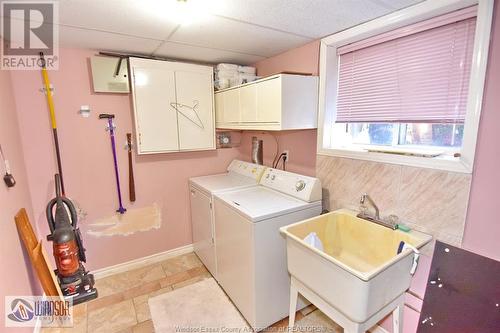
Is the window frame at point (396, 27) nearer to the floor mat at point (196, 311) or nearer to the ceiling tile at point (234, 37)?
the ceiling tile at point (234, 37)

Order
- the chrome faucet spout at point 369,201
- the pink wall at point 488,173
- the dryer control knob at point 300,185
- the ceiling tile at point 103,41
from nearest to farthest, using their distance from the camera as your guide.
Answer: the pink wall at point 488,173
the chrome faucet spout at point 369,201
the ceiling tile at point 103,41
the dryer control knob at point 300,185

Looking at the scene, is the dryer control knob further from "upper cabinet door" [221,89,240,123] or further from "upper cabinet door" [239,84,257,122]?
"upper cabinet door" [221,89,240,123]

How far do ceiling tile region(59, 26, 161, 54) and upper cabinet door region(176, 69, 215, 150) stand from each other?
0.40 m

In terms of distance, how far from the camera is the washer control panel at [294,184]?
6.24 ft

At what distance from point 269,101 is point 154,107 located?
114 centimetres

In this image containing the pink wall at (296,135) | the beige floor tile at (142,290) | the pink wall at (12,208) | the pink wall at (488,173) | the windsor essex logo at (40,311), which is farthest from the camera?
the beige floor tile at (142,290)

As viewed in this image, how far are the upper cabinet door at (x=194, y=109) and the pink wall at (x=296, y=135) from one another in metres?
0.60

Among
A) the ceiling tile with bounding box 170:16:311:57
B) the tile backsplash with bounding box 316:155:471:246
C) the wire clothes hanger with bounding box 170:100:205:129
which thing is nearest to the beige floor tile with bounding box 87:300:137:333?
the wire clothes hanger with bounding box 170:100:205:129

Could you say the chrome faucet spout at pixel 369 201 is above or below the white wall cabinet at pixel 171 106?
below

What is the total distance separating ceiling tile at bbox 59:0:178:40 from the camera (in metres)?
1.32

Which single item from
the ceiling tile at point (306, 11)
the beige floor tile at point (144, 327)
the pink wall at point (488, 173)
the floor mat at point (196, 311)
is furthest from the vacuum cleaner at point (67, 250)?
the pink wall at point (488, 173)

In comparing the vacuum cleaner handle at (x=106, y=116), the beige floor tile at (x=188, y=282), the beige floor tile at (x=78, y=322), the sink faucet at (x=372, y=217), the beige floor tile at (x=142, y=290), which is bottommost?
the beige floor tile at (x=78, y=322)

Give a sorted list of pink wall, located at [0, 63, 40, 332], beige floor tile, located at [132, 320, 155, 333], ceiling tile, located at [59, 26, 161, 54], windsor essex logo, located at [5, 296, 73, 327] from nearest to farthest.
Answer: pink wall, located at [0, 63, 40, 332]
windsor essex logo, located at [5, 296, 73, 327]
ceiling tile, located at [59, 26, 161, 54]
beige floor tile, located at [132, 320, 155, 333]

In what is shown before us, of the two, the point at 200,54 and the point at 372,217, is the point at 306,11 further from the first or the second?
the point at 372,217
